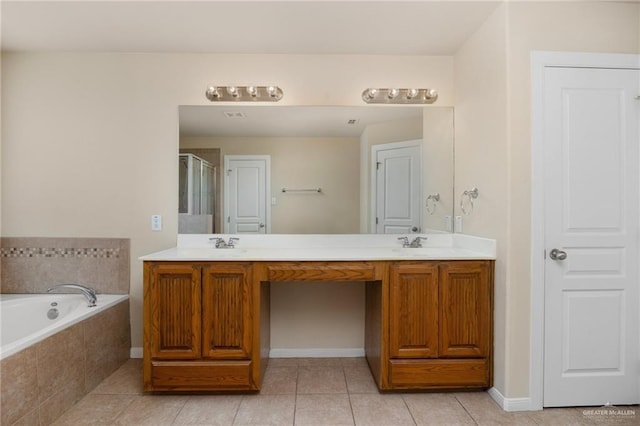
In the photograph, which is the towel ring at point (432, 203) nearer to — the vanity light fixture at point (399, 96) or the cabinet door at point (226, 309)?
the vanity light fixture at point (399, 96)

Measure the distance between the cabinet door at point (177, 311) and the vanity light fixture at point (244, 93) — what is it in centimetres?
128

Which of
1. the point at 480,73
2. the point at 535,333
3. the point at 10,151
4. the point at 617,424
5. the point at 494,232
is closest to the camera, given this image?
the point at 617,424

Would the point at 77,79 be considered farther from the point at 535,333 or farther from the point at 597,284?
the point at 597,284

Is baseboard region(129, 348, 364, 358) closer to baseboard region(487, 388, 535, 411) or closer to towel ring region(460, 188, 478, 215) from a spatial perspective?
baseboard region(487, 388, 535, 411)

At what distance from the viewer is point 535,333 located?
6.19 feet

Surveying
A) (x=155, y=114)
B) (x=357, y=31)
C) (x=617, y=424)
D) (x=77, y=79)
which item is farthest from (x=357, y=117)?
(x=617, y=424)

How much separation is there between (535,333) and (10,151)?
3.83m

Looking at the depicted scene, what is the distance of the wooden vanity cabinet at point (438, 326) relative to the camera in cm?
202

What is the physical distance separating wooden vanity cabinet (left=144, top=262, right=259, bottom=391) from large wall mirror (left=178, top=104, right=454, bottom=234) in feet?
2.03

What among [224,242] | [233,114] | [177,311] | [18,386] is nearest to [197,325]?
[177,311]

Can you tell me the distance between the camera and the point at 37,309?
241cm

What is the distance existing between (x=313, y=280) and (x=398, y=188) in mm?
1032

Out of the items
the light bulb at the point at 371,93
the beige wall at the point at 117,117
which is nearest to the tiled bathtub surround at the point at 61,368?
the beige wall at the point at 117,117

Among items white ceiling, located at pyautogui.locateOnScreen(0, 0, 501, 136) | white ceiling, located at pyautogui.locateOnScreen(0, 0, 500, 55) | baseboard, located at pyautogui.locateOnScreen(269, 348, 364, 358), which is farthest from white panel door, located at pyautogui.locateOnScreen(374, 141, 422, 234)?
Answer: baseboard, located at pyautogui.locateOnScreen(269, 348, 364, 358)
